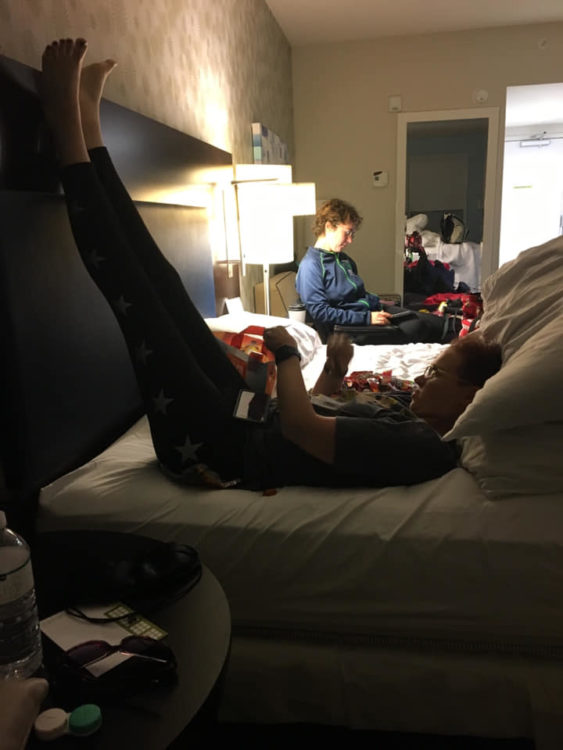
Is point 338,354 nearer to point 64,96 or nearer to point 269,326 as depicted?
point 269,326

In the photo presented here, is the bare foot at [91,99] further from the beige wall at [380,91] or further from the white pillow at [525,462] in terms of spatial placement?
the beige wall at [380,91]

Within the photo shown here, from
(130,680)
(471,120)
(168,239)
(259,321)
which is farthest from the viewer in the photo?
(471,120)

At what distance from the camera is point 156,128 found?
176cm

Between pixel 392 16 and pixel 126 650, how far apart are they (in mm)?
4296

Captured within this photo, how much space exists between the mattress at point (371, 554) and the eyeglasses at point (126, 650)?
361 mm

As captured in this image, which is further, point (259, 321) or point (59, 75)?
point (259, 321)

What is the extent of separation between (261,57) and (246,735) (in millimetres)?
3470

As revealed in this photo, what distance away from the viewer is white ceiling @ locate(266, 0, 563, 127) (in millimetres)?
3740

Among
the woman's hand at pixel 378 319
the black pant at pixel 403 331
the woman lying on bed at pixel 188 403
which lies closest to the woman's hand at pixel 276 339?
the woman lying on bed at pixel 188 403

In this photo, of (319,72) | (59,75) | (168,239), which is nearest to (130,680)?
(59,75)

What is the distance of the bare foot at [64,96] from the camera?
117 centimetres

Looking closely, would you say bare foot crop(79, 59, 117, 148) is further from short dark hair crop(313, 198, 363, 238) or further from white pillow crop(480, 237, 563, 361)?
short dark hair crop(313, 198, 363, 238)

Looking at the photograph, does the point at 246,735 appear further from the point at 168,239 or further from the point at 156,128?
the point at 156,128

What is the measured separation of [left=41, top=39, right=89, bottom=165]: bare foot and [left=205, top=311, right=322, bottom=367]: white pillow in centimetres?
87
